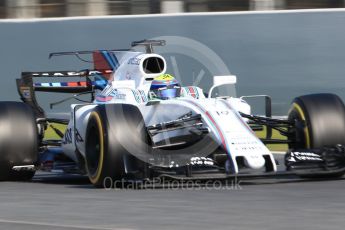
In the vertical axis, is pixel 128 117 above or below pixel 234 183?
above

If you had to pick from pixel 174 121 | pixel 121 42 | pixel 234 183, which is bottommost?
pixel 234 183

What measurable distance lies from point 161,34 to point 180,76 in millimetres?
821

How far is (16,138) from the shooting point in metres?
10.9

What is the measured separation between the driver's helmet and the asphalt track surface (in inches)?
51.4

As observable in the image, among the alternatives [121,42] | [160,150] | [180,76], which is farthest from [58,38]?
[160,150]

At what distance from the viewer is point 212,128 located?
9719mm

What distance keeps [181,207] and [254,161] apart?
61.6 inches

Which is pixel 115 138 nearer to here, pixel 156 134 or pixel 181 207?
pixel 156 134

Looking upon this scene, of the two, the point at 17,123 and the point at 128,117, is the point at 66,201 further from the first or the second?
the point at 17,123

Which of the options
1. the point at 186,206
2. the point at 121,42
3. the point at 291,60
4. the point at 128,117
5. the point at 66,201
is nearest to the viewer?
the point at 186,206

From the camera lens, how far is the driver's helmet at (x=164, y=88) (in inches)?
418

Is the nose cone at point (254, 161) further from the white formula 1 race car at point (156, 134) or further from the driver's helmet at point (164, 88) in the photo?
the driver's helmet at point (164, 88)

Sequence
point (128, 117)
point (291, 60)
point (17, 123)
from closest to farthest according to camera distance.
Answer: point (128, 117) < point (17, 123) < point (291, 60)

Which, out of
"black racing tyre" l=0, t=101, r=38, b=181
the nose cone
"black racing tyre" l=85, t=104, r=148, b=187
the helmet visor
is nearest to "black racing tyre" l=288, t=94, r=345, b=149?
the nose cone
